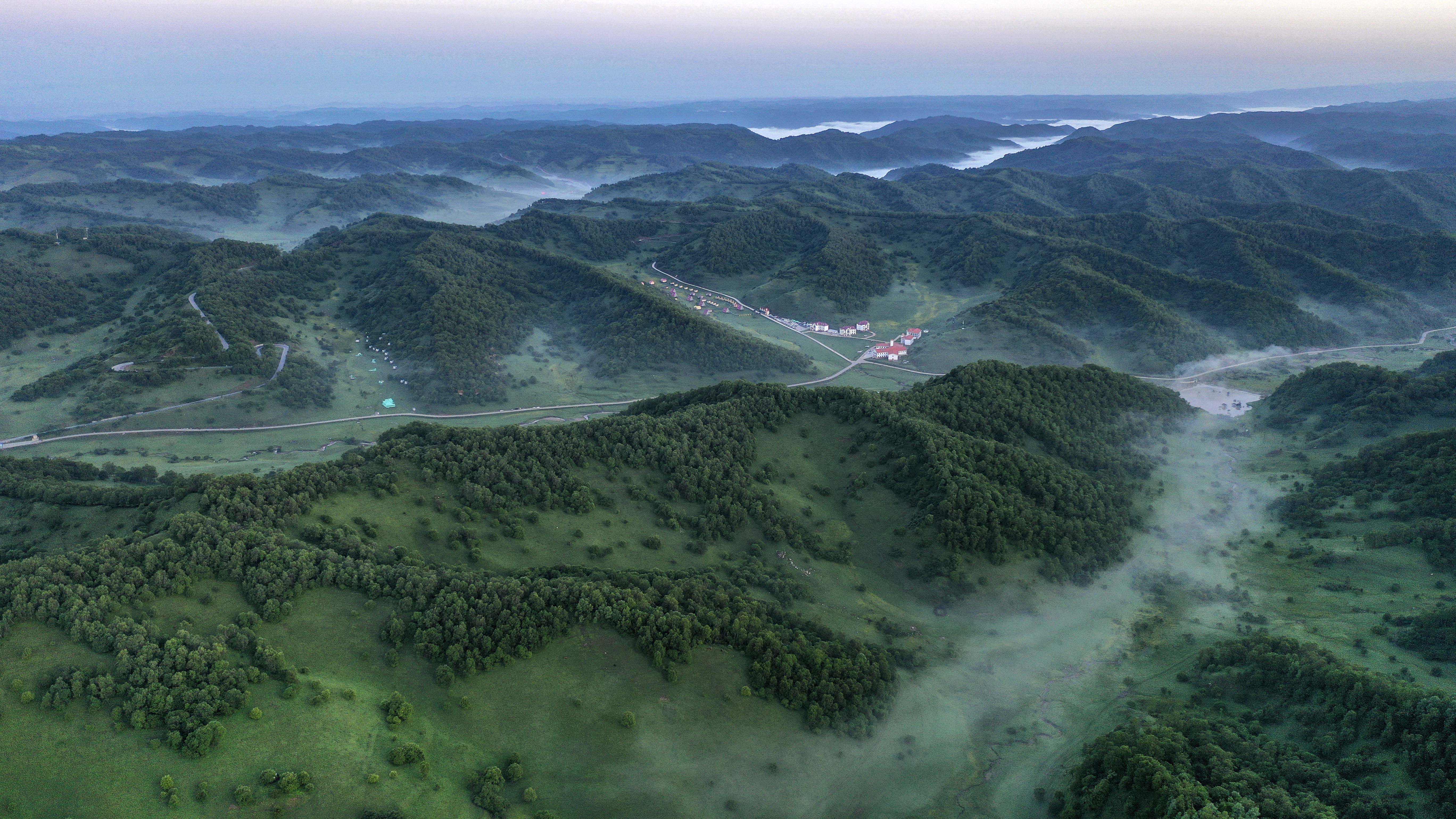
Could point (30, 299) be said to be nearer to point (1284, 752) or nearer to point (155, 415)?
point (155, 415)

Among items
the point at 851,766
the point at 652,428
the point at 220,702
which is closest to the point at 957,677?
the point at 851,766

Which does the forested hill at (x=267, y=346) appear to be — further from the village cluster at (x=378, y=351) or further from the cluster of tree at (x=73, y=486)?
the cluster of tree at (x=73, y=486)

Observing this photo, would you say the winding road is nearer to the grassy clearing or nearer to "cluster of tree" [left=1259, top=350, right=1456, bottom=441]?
"cluster of tree" [left=1259, top=350, right=1456, bottom=441]

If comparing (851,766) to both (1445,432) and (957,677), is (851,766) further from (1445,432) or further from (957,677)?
(1445,432)

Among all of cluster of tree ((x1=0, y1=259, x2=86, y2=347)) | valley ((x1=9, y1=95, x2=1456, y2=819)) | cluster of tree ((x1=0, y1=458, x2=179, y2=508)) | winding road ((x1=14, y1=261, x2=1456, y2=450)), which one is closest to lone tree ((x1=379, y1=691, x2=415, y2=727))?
valley ((x1=9, y1=95, x2=1456, y2=819))

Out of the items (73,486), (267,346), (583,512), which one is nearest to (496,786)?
(583,512)
